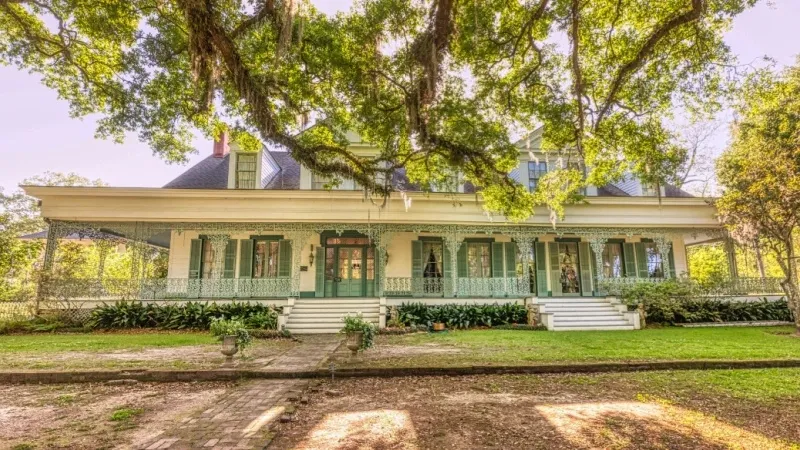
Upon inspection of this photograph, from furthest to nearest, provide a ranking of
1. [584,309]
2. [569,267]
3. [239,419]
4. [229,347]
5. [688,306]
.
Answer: [569,267] < [584,309] < [688,306] < [229,347] < [239,419]

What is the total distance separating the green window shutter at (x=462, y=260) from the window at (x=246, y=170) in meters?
8.53

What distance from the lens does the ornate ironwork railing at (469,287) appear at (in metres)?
14.4

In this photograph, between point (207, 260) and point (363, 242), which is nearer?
point (207, 260)

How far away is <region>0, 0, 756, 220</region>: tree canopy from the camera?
24.2ft

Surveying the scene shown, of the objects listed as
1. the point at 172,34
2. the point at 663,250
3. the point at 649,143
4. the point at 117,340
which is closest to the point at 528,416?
the point at 649,143

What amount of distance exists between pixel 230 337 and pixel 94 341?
577 cm

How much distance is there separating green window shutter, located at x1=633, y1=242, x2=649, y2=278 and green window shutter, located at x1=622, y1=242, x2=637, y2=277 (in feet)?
0.51

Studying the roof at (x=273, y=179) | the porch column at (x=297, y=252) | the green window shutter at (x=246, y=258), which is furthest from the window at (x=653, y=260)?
the green window shutter at (x=246, y=258)

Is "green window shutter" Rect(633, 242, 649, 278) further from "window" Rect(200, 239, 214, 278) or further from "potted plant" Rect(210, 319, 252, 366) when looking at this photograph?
"window" Rect(200, 239, 214, 278)

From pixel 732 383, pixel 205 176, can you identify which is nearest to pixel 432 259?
pixel 205 176

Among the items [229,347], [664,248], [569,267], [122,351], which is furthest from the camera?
[569,267]

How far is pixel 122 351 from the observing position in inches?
334

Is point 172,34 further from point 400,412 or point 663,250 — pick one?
point 663,250

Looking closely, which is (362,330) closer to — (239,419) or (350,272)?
(239,419)
